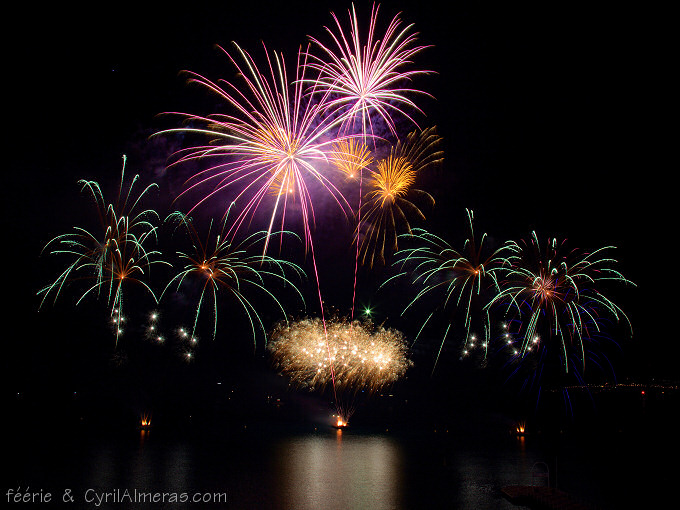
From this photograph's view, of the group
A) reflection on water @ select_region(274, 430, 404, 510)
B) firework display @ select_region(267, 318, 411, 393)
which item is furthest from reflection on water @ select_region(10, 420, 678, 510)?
firework display @ select_region(267, 318, 411, 393)

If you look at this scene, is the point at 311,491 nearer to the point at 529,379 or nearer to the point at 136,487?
the point at 136,487

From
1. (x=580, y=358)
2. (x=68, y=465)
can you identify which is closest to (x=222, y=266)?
(x=68, y=465)

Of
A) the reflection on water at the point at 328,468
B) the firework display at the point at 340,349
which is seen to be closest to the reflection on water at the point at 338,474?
the reflection on water at the point at 328,468

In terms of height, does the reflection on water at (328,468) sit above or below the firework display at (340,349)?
below

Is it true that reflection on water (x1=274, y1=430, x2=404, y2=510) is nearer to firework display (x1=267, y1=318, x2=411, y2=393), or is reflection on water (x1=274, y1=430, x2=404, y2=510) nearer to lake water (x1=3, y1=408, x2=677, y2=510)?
lake water (x1=3, y1=408, x2=677, y2=510)

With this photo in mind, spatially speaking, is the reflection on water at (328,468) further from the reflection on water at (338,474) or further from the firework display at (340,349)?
the firework display at (340,349)

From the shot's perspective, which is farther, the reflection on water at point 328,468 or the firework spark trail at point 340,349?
the firework spark trail at point 340,349
